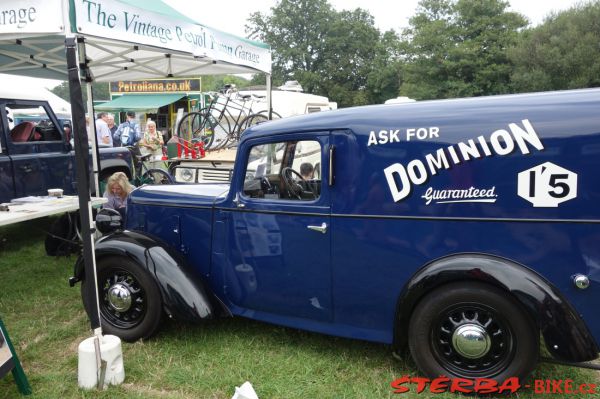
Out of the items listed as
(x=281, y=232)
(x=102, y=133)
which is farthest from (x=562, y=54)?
(x=281, y=232)

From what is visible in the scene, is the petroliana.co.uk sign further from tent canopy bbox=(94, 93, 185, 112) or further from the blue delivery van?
the blue delivery van

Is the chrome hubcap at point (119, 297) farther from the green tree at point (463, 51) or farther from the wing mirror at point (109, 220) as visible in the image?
the green tree at point (463, 51)

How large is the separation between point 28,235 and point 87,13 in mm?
4508

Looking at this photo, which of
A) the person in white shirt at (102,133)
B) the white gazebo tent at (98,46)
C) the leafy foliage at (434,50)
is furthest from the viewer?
the leafy foliage at (434,50)

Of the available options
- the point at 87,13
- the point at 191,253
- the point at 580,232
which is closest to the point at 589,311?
the point at 580,232

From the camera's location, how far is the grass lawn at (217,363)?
2.98 m

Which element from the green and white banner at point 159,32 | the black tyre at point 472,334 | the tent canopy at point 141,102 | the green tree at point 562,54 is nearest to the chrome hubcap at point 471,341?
the black tyre at point 472,334

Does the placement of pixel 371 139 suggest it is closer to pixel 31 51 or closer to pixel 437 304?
pixel 437 304

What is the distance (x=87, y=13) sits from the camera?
4027mm

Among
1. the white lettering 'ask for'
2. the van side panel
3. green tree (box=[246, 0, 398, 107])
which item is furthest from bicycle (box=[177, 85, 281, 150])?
green tree (box=[246, 0, 398, 107])

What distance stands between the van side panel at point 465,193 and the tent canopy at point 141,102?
23.5m

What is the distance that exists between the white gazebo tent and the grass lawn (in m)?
0.44

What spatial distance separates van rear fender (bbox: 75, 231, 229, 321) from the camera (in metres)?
3.31

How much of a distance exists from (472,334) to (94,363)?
2382 millimetres
